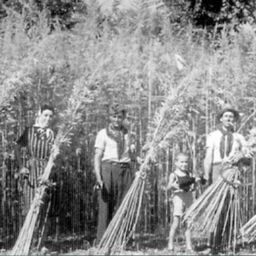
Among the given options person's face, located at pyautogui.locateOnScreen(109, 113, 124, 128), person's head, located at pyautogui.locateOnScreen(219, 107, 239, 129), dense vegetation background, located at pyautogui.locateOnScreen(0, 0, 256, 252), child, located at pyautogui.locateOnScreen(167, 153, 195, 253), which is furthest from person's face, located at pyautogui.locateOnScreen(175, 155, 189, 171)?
dense vegetation background, located at pyautogui.locateOnScreen(0, 0, 256, 252)

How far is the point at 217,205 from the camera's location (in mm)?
5180

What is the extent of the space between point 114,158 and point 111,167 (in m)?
0.09

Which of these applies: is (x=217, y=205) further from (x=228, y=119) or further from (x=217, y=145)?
(x=228, y=119)

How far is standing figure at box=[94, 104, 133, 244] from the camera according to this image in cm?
545

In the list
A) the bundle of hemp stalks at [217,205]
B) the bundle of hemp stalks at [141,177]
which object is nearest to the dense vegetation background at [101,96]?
the bundle of hemp stalks at [141,177]

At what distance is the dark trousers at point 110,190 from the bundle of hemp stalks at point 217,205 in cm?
67

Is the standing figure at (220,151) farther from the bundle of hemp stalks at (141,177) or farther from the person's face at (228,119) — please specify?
the bundle of hemp stalks at (141,177)

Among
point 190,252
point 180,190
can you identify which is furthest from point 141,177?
point 190,252

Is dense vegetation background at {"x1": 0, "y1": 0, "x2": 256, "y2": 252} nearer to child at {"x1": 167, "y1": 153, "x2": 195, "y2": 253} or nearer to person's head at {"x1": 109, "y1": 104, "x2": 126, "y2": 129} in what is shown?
child at {"x1": 167, "y1": 153, "x2": 195, "y2": 253}

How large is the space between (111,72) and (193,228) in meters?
2.35

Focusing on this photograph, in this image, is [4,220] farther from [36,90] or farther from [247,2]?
[247,2]

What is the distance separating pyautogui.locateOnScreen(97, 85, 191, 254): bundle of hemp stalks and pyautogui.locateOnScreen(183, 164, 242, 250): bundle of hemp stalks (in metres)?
0.49

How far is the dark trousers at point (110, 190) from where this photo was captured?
17.9ft

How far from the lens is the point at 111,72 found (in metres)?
7.14
